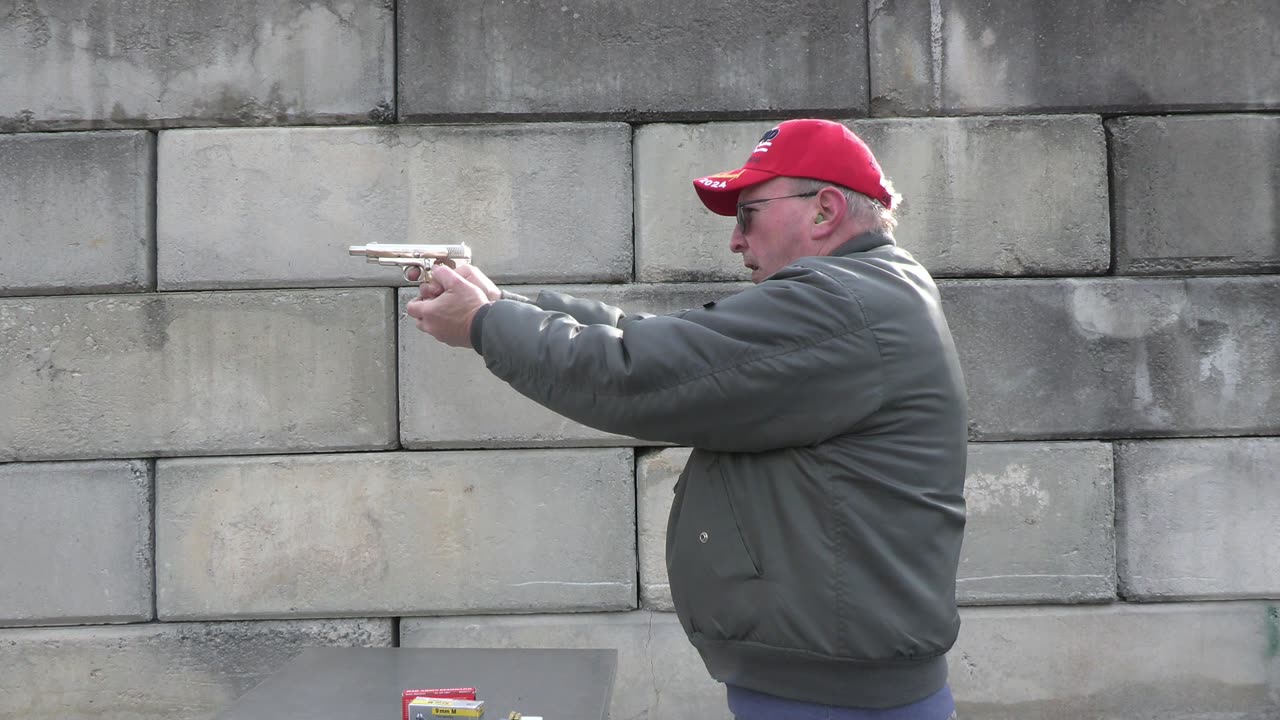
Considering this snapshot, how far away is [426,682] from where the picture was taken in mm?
2266

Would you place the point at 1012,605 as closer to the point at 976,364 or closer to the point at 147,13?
the point at 976,364

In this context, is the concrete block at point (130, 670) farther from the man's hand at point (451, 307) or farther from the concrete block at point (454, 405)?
the man's hand at point (451, 307)

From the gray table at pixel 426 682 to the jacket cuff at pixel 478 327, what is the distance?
714 millimetres

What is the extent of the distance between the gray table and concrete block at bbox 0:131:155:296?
2.08 meters

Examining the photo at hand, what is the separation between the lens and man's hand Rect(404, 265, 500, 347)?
7.11 feet

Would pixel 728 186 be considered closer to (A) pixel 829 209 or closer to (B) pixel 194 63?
(A) pixel 829 209

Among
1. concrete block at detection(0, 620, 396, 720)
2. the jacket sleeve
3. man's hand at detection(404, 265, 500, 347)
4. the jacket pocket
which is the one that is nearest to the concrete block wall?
concrete block at detection(0, 620, 396, 720)

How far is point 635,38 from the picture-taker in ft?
12.9

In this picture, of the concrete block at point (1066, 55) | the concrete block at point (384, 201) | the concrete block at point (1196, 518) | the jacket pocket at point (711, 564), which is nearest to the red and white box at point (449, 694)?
the jacket pocket at point (711, 564)

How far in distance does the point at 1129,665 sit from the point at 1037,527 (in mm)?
625

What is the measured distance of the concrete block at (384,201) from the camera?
12.9 feet

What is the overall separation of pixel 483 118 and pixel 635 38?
64 centimetres

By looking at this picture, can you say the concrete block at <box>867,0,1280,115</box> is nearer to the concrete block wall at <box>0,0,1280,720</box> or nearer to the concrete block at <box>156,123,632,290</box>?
the concrete block wall at <box>0,0,1280,720</box>

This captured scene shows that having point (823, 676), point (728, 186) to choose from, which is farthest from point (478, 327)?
point (823, 676)
